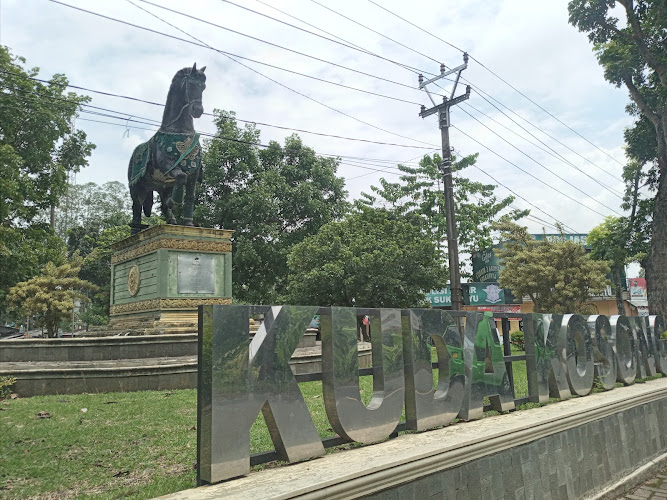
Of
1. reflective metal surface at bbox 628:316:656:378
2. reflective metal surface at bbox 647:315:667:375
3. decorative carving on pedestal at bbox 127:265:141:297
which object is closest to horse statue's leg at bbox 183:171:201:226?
decorative carving on pedestal at bbox 127:265:141:297

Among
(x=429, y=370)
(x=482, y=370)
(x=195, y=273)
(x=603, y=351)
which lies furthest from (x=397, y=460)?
(x=195, y=273)

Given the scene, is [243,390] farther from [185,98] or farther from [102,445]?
[185,98]

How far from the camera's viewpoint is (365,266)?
73.7ft

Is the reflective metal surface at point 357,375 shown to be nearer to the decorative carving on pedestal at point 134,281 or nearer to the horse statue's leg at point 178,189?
the horse statue's leg at point 178,189

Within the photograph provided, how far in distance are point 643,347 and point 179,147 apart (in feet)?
35.4

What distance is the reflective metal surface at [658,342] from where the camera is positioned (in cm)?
1008

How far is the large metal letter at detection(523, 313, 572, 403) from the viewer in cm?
668

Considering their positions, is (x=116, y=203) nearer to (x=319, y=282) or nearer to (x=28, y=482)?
(x=319, y=282)

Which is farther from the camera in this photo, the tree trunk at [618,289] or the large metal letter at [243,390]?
the tree trunk at [618,289]

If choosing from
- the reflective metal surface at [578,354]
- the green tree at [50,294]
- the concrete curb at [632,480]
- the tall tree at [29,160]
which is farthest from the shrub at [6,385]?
the green tree at [50,294]

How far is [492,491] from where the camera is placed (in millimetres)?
4449

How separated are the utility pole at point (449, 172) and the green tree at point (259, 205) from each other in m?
13.1

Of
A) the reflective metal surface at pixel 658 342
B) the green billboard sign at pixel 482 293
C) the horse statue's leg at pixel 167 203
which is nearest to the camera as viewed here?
the reflective metal surface at pixel 658 342

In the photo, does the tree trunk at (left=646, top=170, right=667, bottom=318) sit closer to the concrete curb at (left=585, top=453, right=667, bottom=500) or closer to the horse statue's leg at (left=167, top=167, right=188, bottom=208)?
the concrete curb at (left=585, top=453, right=667, bottom=500)
